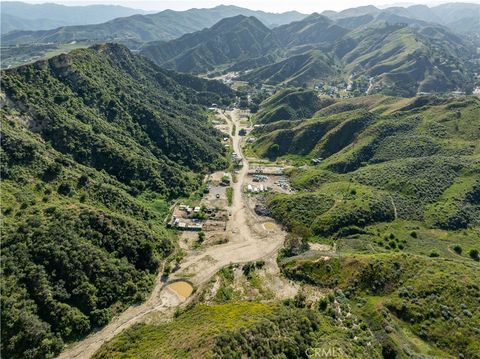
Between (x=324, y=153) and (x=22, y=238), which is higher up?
(x=22, y=238)

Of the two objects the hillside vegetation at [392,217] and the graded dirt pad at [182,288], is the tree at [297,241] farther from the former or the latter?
the graded dirt pad at [182,288]

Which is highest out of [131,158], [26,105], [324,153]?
[26,105]

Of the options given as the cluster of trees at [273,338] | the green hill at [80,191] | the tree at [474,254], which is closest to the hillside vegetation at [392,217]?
the tree at [474,254]

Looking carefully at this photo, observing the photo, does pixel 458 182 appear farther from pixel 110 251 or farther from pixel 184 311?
pixel 110 251

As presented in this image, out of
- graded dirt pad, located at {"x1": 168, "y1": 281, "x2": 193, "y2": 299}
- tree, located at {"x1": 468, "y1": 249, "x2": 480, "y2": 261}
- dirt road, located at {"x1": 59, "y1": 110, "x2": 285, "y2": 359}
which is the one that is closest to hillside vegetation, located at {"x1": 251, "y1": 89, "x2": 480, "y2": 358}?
tree, located at {"x1": 468, "y1": 249, "x2": 480, "y2": 261}

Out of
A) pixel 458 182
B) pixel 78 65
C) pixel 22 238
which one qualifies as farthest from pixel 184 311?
pixel 78 65

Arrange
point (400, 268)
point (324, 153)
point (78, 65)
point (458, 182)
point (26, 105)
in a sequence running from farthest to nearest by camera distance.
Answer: point (324, 153)
point (78, 65)
point (458, 182)
point (26, 105)
point (400, 268)

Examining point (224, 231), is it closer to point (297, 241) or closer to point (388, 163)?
point (297, 241)
